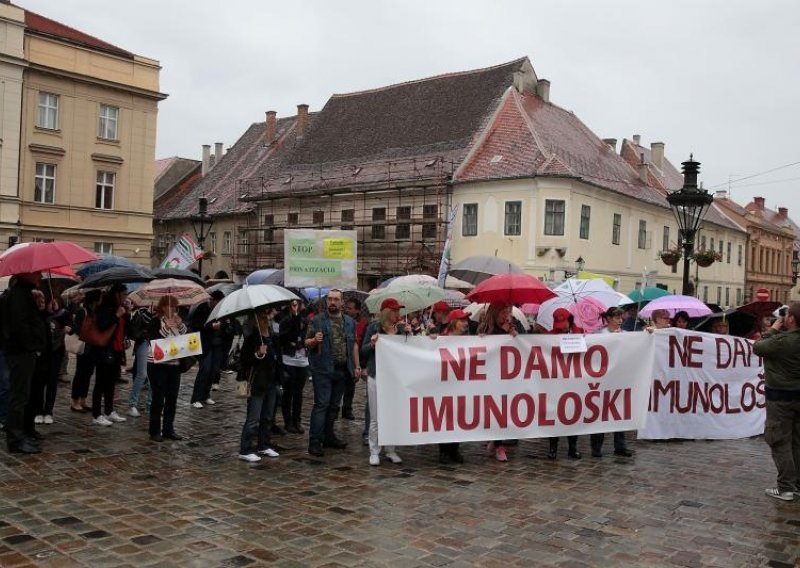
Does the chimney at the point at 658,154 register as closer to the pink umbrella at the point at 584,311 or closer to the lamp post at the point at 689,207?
the lamp post at the point at 689,207

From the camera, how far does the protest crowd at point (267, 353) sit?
25.9 feet

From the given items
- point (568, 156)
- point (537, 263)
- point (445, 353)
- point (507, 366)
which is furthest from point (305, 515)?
point (568, 156)

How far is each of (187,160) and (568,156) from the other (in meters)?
36.0

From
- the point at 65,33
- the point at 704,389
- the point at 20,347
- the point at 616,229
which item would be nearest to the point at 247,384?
the point at 20,347

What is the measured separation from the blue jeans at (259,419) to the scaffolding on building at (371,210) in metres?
28.0

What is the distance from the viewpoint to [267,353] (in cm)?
834

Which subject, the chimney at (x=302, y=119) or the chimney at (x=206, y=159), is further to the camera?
the chimney at (x=206, y=159)

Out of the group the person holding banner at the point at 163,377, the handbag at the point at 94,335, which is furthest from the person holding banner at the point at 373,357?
the handbag at the point at 94,335

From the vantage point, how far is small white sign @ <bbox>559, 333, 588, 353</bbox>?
8.93 metres

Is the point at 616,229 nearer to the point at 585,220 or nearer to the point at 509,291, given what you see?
the point at 585,220

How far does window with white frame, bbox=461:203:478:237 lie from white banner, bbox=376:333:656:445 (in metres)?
28.0

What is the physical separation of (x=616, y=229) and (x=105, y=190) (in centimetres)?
2681

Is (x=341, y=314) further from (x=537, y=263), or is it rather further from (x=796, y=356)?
(x=537, y=263)

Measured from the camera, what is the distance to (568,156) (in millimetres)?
37281
